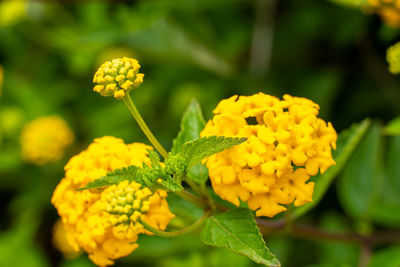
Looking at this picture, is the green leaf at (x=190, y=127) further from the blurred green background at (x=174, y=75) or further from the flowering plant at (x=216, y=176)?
the blurred green background at (x=174, y=75)

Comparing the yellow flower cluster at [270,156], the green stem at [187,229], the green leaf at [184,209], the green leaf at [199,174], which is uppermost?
the yellow flower cluster at [270,156]

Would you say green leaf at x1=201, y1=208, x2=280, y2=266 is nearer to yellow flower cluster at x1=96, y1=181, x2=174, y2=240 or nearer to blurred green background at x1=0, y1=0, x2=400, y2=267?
yellow flower cluster at x1=96, y1=181, x2=174, y2=240

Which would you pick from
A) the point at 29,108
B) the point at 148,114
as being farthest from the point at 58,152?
the point at 148,114

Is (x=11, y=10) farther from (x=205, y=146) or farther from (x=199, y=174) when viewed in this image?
(x=205, y=146)

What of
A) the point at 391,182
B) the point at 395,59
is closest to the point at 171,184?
the point at 395,59

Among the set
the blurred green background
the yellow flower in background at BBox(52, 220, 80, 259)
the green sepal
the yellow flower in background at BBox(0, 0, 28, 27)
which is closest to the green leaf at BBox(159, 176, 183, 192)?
the green sepal

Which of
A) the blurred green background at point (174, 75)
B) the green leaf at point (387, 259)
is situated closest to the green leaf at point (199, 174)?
the green leaf at point (387, 259)
